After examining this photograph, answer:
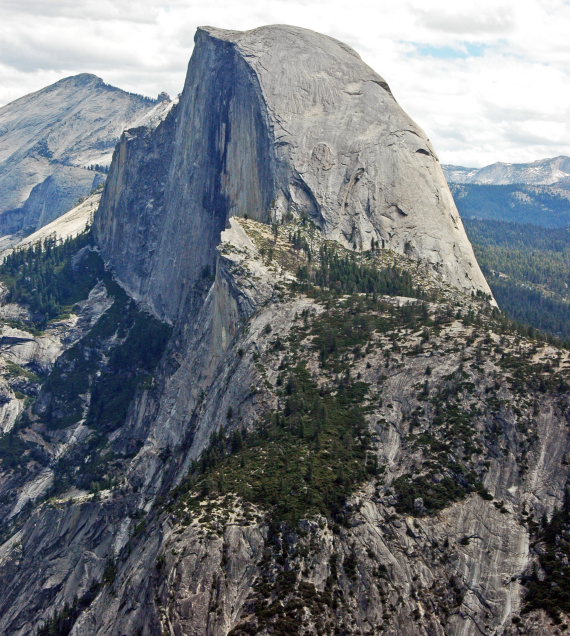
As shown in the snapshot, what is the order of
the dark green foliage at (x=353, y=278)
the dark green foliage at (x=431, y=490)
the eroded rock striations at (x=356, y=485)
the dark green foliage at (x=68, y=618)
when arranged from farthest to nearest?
the dark green foliage at (x=353, y=278)
the dark green foliage at (x=68, y=618)
the dark green foliage at (x=431, y=490)
the eroded rock striations at (x=356, y=485)

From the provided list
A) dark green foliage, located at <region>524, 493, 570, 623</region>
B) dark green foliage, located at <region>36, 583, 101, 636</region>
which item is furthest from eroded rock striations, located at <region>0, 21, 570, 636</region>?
dark green foliage, located at <region>36, 583, 101, 636</region>

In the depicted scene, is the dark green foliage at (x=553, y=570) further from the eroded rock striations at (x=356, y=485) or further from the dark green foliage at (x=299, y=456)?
the dark green foliage at (x=299, y=456)

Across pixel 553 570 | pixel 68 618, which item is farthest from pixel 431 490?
pixel 68 618

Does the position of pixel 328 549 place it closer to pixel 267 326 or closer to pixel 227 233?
pixel 267 326

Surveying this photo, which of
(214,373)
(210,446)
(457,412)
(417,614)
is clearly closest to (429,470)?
(457,412)

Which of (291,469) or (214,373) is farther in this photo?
(214,373)

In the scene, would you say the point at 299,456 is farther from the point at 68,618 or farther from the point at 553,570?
the point at 68,618

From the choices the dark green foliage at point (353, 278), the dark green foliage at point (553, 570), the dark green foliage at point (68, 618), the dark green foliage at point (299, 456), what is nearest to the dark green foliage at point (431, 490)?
the dark green foliage at point (299, 456)
